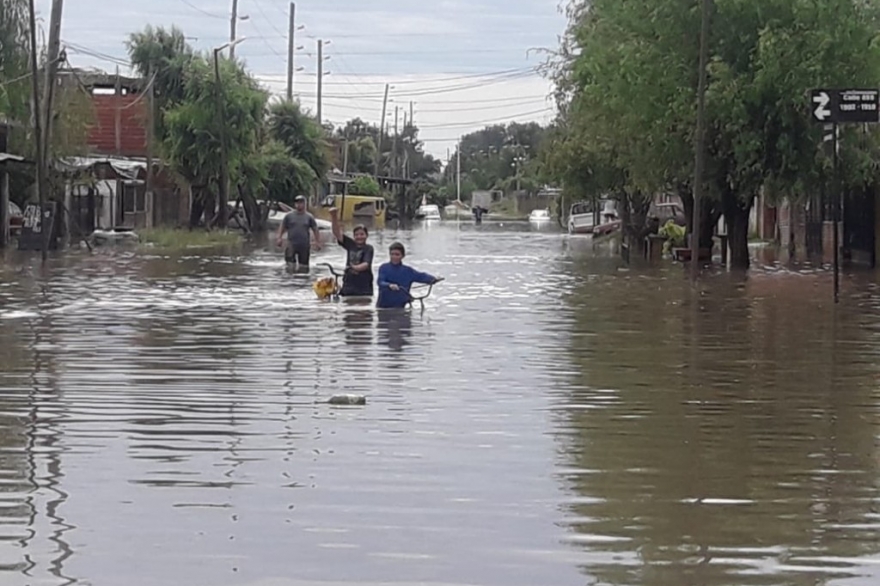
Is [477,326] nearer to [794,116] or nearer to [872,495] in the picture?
[872,495]

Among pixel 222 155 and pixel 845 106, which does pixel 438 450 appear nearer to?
pixel 845 106

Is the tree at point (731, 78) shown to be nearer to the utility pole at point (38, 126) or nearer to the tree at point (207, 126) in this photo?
the utility pole at point (38, 126)

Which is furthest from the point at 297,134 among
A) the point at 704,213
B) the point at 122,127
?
the point at 704,213

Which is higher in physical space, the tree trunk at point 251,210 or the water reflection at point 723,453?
the tree trunk at point 251,210

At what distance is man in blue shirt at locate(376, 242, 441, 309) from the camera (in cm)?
2106

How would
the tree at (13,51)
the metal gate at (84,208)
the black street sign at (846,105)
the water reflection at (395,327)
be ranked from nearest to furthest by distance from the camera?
the water reflection at (395,327), the black street sign at (846,105), the tree at (13,51), the metal gate at (84,208)

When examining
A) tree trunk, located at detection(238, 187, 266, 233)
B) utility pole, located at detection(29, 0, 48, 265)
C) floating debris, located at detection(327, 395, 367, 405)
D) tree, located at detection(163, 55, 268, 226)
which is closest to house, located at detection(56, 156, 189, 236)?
tree, located at detection(163, 55, 268, 226)

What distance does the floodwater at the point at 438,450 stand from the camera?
7.31 meters

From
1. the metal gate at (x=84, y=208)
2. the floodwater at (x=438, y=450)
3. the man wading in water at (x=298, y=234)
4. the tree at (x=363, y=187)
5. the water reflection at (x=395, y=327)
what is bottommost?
the floodwater at (x=438, y=450)

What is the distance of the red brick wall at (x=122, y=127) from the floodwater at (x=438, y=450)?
5325cm

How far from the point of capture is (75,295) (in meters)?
25.2

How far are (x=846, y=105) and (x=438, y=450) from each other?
13907 millimetres

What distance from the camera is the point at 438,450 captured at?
33.5 ft

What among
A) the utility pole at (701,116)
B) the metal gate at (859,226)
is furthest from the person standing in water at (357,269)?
the metal gate at (859,226)
